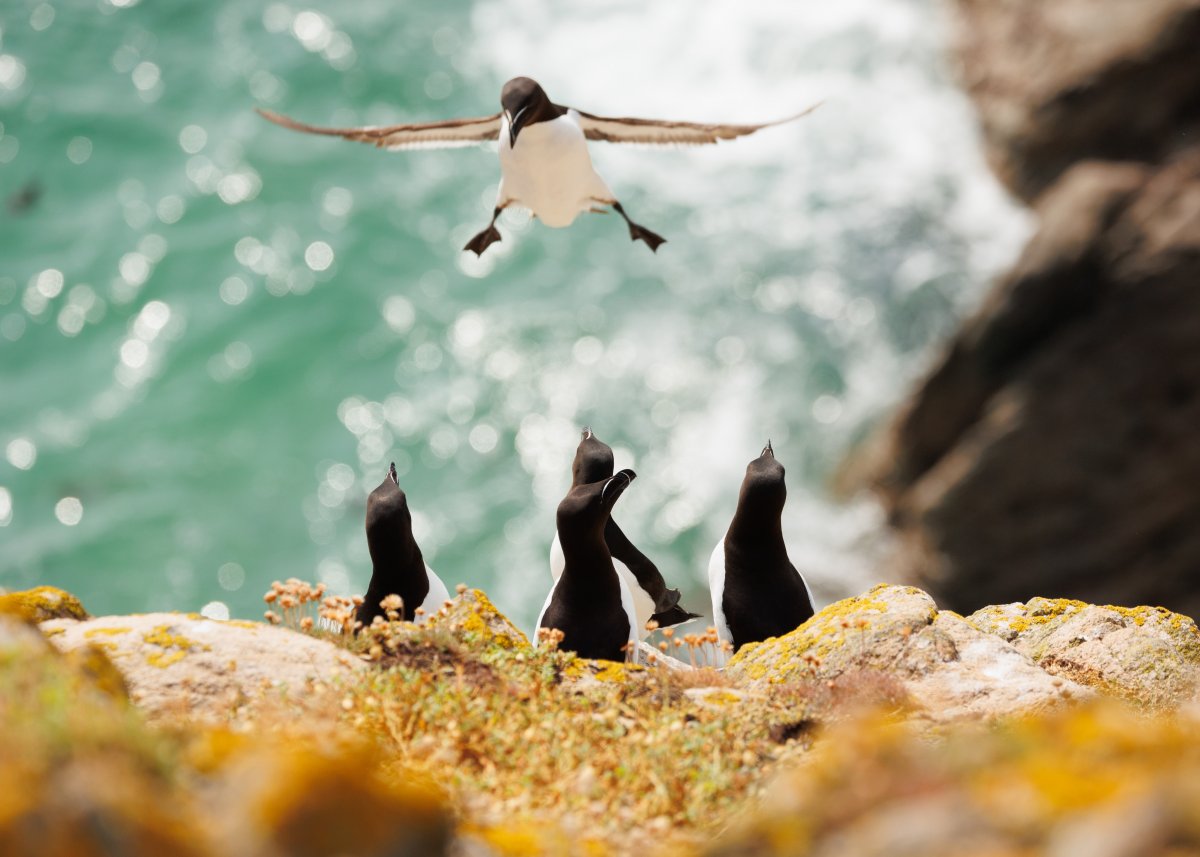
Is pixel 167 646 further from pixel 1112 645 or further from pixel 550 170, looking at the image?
pixel 550 170

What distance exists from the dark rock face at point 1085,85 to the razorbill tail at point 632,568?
43.7 feet

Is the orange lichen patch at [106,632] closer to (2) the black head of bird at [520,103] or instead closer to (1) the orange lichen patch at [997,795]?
(1) the orange lichen patch at [997,795]

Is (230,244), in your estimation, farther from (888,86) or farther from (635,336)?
(888,86)

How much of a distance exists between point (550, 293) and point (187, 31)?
34.7 ft

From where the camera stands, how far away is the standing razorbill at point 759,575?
716 cm

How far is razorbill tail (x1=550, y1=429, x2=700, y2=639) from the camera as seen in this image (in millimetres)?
8070

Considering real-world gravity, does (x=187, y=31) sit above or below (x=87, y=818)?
above

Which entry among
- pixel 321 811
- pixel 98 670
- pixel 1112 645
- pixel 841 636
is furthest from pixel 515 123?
pixel 321 811

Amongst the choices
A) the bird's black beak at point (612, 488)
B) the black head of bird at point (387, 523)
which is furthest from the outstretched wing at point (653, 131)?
the black head of bird at point (387, 523)

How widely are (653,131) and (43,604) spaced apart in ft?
20.5

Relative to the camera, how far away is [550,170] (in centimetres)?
935

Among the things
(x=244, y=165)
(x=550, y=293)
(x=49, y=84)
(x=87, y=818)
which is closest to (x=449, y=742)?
(x=87, y=818)

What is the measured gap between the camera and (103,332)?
76.1 feet

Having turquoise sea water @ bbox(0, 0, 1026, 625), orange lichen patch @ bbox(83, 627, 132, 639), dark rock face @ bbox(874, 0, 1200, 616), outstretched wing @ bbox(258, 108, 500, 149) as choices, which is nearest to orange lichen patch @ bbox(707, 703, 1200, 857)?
orange lichen patch @ bbox(83, 627, 132, 639)
